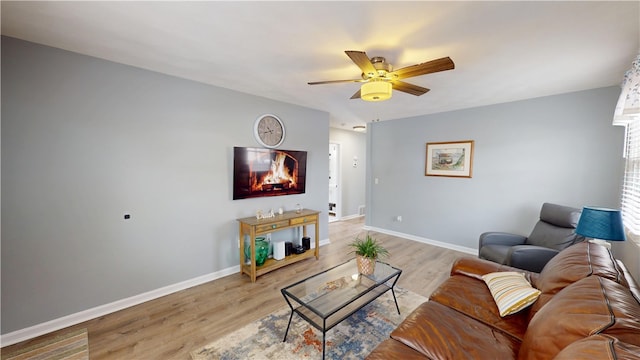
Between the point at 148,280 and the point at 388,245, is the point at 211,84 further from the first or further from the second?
the point at 388,245

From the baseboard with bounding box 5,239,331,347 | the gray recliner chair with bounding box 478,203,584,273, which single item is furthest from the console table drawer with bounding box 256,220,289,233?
the gray recliner chair with bounding box 478,203,584,273

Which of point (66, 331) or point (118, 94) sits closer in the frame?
point (66, 331)

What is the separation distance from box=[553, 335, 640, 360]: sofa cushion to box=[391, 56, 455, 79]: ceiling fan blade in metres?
1.61

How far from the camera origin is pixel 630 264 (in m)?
2.22

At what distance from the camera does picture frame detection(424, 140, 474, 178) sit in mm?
4055

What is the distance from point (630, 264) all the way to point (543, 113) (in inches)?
81.9

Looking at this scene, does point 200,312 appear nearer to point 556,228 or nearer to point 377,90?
point 377,90

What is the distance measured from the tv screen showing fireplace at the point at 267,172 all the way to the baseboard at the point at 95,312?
3.70 feet

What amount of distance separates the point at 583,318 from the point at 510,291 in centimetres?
72

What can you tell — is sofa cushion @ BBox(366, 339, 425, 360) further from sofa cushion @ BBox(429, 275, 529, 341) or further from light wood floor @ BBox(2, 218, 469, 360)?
light wood floor @ BBox(2, 218, 469, 360)

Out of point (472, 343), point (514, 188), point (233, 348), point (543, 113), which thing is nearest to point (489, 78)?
point (543, 113)

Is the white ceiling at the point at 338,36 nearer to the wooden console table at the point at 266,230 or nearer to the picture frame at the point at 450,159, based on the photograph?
the picture frame at the point at 450,159

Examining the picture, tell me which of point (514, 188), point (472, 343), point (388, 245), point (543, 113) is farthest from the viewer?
point (388, 245)

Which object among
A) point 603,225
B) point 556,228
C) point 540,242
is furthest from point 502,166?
point 603,225
